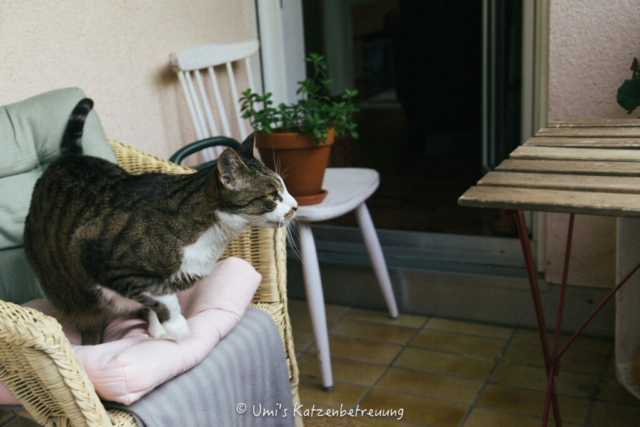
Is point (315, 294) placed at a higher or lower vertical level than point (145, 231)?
lower

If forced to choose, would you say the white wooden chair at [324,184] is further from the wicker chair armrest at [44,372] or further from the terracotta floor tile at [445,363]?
the wicker chair armrest at [44,372]

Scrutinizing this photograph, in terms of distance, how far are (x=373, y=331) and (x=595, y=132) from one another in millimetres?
1078

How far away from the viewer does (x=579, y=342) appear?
1.90 m

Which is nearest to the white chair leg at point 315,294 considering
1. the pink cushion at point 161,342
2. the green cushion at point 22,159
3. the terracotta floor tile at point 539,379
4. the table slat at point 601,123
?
the pink cushion at point 161,342

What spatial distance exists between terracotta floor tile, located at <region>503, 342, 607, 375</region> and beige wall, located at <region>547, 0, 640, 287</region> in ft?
0.77

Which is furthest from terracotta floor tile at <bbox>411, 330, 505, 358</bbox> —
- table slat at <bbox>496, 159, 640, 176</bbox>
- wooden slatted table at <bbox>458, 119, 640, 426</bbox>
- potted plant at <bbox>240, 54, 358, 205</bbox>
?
table slat at <bbox>496, 159, 640, 176</bbox>

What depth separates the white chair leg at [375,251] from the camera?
1975 millimetres

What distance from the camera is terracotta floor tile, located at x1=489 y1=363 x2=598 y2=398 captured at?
1656 mm

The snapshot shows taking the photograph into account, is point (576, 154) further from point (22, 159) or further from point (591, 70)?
point (22, 159)

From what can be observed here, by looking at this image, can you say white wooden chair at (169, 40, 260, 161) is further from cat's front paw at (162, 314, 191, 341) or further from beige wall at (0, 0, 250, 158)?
cat's front paw at (162, 314, 191, 341)

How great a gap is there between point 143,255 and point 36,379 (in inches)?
10.6

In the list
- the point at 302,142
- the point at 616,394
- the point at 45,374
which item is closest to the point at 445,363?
the point at 616,394

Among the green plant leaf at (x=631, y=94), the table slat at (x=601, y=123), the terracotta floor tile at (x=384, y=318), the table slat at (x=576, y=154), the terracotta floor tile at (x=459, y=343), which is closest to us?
the table slat at (x=576, y=154)

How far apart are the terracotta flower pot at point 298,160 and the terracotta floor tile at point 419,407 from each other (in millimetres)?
597
